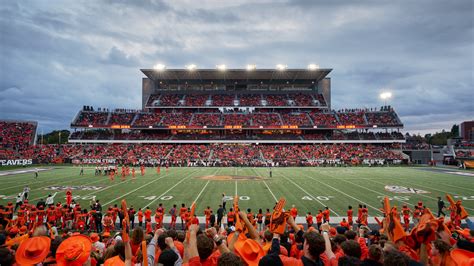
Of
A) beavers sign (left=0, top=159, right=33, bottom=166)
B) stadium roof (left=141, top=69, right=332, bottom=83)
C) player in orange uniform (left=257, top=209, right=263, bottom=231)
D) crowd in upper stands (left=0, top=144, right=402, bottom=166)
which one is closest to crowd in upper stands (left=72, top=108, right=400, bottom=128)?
crowd in upper stands (left=0, top=144, right=402, bottom=166)

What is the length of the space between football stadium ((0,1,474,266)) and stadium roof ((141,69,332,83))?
46 cm

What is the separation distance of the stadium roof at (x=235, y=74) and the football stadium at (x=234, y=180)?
46 cm

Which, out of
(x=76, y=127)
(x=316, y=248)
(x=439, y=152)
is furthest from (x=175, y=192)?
(x=439, y=152)

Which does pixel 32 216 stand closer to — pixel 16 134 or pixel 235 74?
pixel 16 134

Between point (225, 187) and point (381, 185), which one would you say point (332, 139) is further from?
point (225, 187)

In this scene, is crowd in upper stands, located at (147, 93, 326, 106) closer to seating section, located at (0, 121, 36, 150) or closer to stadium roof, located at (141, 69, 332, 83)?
stadium roof, located at (141, 69, 332, 83)

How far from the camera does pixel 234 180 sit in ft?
92.0

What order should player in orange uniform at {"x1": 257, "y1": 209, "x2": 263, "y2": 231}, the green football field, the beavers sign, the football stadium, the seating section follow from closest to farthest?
the football stadium, player in orange uniform at {"x1": 257, "y1": 209, "x2": 263, "y2": 231}, the green football field, the beavers sign, the seating section

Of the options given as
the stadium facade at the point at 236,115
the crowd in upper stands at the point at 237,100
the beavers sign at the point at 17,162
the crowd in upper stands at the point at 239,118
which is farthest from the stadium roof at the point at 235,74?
the beavers sign at the point at 17,162

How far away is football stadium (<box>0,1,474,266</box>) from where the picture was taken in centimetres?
354

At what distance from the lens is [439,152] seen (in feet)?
188

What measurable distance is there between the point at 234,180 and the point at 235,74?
134 ft

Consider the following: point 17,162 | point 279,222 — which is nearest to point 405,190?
point 279,222

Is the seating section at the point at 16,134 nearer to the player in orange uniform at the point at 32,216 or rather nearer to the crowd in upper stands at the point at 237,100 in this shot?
the crowd in upper stands at the point at 237,100
